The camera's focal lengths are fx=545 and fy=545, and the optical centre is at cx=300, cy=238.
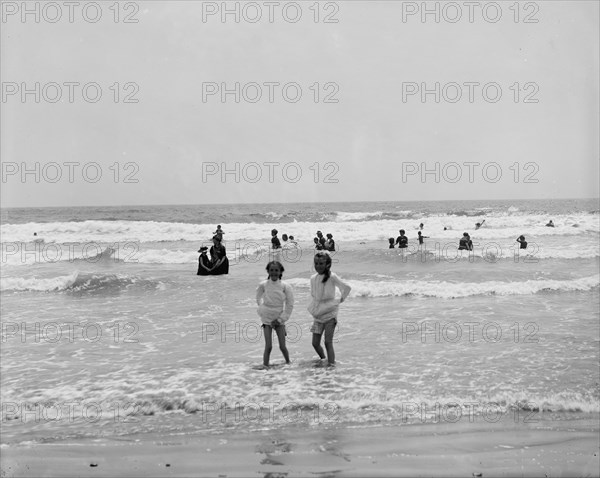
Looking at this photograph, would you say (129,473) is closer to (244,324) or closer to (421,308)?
(244,324)

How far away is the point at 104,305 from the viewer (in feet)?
42.9

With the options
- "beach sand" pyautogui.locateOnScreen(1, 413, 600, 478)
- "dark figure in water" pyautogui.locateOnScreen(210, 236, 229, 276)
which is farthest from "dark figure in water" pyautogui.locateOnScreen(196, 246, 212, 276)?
"beach sand" pyautogui.locateOnScreen(1, 413, 600, 478)

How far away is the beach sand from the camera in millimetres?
4141

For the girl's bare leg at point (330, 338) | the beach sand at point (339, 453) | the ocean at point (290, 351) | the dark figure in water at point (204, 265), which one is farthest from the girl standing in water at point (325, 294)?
the dark figure in water at point (204, 265)

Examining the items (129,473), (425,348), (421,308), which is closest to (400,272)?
(421,308)

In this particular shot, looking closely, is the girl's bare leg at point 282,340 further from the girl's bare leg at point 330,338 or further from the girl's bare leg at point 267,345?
the girl's bare leg at point 330,338

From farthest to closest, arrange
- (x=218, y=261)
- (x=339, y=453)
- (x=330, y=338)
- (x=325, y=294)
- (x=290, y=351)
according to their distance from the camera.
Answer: (x=218, y=261), (x=290, y=351), (x=330, y=338), (x=325, y=294), (x=339, y=453)

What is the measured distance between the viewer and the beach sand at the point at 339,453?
13.6 feet

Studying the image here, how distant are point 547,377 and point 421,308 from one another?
5.29 meters

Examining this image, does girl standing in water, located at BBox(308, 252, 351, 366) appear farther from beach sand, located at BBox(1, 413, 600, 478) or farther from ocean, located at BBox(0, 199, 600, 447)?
beach sand, located at BBox(1, 413, 600, 478)

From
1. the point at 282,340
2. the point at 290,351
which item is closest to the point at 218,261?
the point at 290,351

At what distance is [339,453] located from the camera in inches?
177

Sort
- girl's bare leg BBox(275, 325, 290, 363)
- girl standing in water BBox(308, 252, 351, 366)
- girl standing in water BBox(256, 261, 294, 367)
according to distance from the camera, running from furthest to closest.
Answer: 1. girl's bare leg BBox(275, 325, 290, 363)
2. girl standing in water BBox(256, 261, 294, 367)
3. girl standing in water BBox(308, 252, 351, 366)

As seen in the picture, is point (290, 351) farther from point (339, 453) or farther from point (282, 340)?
point (339, 453)
